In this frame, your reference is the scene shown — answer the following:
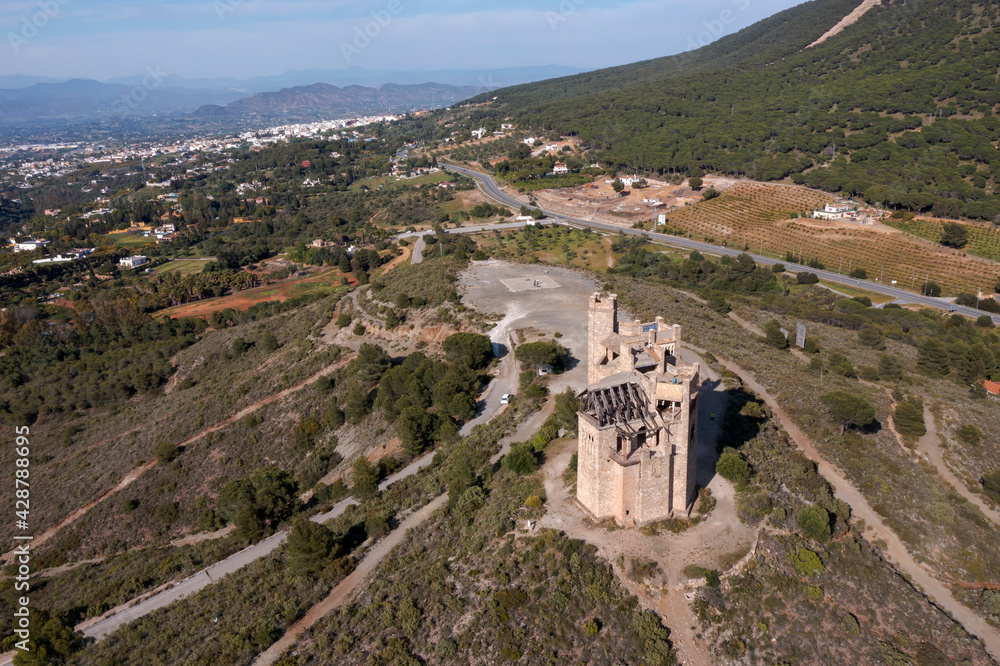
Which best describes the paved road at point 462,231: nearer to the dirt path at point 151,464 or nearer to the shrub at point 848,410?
the dirt path at point 151,464

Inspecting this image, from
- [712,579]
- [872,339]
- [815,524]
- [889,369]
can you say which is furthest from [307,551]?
[872,339]

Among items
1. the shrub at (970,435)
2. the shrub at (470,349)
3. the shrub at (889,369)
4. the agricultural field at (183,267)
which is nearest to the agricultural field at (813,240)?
the shrub at (889,369)

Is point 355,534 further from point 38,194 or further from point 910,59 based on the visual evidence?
point 38,194

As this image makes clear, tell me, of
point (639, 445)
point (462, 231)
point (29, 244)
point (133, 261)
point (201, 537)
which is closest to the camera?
point (639, 445)

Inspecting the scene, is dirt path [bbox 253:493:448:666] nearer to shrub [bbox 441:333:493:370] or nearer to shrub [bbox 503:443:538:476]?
shrub [bbox 503:443:538:476]

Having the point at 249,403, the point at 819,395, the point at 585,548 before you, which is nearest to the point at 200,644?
the point at 585,548

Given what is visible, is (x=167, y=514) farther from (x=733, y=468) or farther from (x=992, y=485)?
(x=992, y=485)
